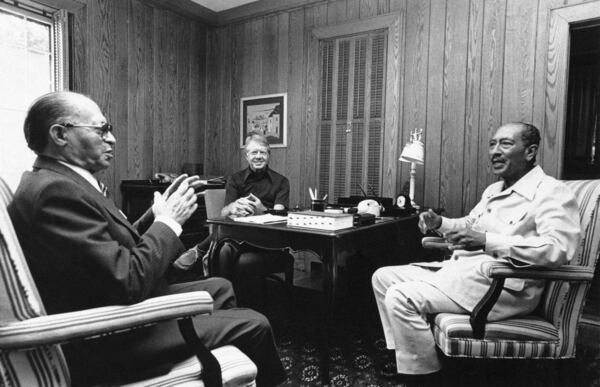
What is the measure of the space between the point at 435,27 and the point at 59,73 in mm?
3207

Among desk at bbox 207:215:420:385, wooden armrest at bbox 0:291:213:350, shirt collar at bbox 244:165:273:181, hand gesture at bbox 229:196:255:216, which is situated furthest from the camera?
shirt collar at bbox 244:165:273:181

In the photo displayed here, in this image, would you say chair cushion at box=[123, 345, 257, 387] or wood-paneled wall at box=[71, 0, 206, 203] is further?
wood-paneled wall at box=[71, 0, 206, 203]

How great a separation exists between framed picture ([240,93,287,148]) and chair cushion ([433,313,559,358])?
2.87 meters

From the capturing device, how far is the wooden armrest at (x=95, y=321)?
867 millimetres

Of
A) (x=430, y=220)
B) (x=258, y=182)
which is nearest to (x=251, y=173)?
(x=258, y=182)

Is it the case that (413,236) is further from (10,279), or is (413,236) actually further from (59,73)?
(59,73)

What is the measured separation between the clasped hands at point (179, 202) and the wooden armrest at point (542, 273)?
121 centimetres

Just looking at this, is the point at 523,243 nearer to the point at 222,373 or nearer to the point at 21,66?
the point at 222,373

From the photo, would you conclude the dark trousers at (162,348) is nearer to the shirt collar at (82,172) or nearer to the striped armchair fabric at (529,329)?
the shirt collar at (82,172)

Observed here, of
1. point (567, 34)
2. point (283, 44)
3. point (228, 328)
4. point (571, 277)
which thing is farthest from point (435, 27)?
point (228, 328)

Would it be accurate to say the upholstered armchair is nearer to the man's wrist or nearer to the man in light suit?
the man in light suit

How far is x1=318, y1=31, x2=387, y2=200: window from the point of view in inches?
141

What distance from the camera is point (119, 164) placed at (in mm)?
3805

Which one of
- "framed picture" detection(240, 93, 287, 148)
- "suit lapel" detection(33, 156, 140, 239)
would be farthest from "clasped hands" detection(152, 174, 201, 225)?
"framed picture" detection(240, 93, 287, 148)
